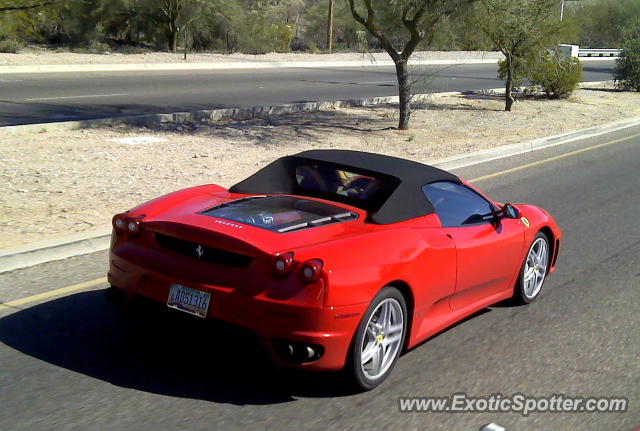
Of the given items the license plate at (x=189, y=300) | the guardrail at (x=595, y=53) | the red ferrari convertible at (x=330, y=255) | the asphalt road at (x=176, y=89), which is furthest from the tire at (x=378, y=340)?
the guardrail at (x=595, y=53)

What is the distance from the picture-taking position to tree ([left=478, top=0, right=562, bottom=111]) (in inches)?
820

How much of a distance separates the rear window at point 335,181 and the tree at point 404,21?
454 inches

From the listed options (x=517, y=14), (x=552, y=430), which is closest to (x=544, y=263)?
(x=552, y=430)

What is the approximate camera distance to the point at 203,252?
4.86m

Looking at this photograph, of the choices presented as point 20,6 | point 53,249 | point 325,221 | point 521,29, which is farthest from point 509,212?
point 521,29

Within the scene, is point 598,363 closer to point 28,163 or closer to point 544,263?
point 544,263

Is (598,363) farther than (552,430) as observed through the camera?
Yes

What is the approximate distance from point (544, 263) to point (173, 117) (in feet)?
37.9

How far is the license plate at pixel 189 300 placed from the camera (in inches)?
187

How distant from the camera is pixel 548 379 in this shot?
5336 millimetres

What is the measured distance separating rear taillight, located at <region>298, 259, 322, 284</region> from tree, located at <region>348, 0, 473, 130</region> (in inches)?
519

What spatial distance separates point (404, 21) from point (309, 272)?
1409 cm

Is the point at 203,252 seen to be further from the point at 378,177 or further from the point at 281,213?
the point at 378,177

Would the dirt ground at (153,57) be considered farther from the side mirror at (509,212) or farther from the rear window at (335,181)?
the rear window at (335,181)
